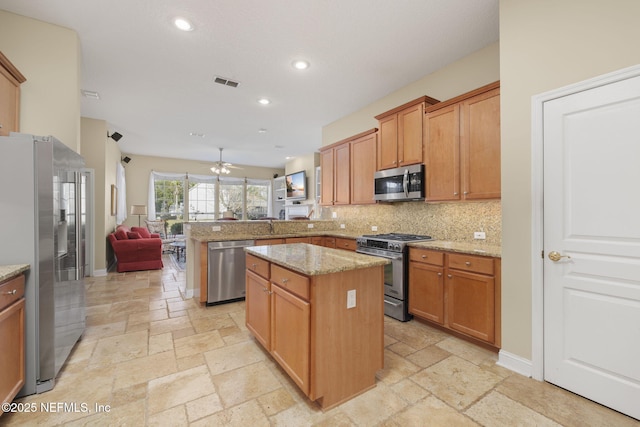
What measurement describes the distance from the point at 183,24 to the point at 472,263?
3.46m

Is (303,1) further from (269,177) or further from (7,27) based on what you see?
(269,177)

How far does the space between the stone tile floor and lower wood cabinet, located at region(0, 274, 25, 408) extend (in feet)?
0.67

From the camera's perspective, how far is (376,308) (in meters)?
A: 2.02

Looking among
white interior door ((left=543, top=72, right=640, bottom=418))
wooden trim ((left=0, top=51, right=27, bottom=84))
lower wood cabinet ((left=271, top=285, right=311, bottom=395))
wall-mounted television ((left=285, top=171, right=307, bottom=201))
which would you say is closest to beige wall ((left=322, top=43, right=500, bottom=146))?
white interior door ((left=543, top=72, right=640, bottom=418))

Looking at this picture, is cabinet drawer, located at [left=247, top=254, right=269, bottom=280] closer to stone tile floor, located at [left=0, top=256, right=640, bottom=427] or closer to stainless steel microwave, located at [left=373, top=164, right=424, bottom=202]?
stone tile floor, located at [left=0, top=256, right=640, bottom=427]

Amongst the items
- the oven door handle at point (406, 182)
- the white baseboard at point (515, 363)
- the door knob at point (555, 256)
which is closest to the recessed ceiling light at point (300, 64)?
the oven door handle at point (406, 182)

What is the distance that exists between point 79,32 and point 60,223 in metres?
1.95

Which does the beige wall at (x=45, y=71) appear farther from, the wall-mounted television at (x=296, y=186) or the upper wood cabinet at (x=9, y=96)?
the wall-mounted television at (x=296, y=186)

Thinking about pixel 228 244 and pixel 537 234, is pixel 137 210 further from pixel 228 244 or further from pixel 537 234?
pixel 537 234

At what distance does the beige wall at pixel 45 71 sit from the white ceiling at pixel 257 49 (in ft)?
0.43

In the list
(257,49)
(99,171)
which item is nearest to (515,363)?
(257,49)

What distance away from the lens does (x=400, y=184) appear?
361 centimetres

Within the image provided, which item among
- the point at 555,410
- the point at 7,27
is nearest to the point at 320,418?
the point at 555,410

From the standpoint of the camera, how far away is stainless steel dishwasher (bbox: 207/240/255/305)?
12.2ft
